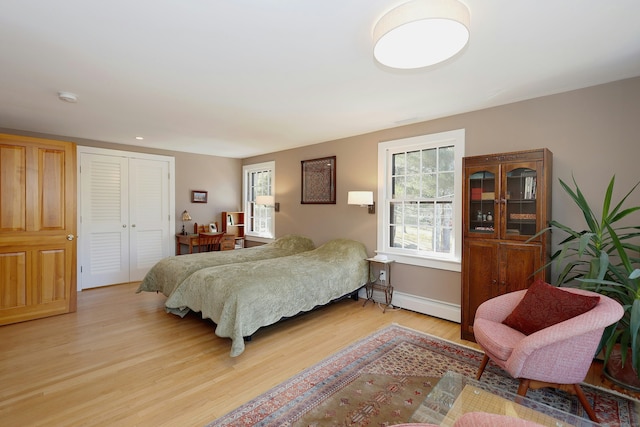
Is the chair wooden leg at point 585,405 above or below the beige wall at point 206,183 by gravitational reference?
below

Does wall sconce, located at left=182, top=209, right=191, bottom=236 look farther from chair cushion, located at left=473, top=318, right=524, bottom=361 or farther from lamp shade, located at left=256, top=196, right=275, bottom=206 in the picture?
chair cushion, located at left=473, top=318, right=524, bottom=361

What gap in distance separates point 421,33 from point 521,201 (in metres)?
1.91

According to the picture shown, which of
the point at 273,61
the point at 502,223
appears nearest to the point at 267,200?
the point at 273,61

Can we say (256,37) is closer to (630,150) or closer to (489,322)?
(489,322)

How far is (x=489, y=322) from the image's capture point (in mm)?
2342

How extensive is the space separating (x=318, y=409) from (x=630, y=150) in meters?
3.17

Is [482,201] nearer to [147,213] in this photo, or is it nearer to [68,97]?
[68,97]

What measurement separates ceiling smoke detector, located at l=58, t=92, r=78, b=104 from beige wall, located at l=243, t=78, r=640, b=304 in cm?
314

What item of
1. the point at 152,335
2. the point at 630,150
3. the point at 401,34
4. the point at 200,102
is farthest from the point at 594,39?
the point at 152,335

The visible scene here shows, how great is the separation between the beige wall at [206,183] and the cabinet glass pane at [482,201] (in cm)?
482

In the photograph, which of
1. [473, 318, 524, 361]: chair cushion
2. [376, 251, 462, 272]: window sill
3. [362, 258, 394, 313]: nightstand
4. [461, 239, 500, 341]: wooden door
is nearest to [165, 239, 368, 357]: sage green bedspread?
[362, 258, 394, 313]: nightstand

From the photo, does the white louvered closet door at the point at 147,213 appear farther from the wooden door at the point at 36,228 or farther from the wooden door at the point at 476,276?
the wooden door at the point at 476,276

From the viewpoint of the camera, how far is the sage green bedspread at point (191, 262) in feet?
11.8

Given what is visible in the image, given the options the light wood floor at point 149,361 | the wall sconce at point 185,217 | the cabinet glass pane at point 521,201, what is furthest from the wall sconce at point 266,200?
the cabinet glass pane at point 521,201
